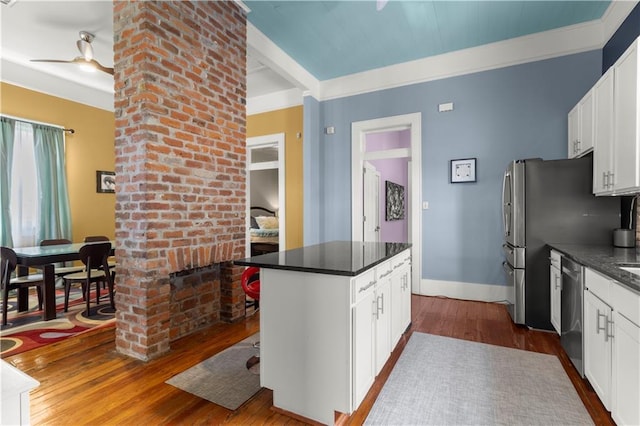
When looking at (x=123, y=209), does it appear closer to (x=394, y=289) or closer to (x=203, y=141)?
Result: (x=203, y=141)

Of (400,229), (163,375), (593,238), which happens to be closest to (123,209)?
(163,375)

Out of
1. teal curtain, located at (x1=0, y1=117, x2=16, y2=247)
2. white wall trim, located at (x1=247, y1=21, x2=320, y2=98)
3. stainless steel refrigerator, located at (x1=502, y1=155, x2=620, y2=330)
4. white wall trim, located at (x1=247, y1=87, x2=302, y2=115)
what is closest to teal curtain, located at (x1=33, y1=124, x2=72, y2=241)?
teal curtain, located at (x1=0, y1=117, x2=16, y2=247)

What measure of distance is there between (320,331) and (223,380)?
939mm

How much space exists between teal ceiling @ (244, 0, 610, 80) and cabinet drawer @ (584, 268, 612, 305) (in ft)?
9.10

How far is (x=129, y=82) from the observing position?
246 centimetres

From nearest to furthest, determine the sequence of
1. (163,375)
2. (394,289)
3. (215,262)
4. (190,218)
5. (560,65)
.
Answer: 1. (163,375)
2. (394,289)
3. (190,218)
4. (215,262)
5. (560,65)

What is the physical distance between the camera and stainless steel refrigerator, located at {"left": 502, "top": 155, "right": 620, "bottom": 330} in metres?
2.77

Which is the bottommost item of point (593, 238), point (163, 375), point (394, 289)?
point (163, 375)

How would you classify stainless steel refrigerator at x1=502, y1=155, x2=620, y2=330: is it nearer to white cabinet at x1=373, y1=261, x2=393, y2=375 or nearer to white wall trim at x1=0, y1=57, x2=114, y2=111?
white cabinet at x1=373, y1=261, x2=393, y2=375

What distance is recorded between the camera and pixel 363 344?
69.6 inches

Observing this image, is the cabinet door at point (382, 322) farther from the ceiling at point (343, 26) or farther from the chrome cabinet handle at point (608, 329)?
the ceiling at point (343, 26)

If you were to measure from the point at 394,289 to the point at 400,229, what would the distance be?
15.8ft

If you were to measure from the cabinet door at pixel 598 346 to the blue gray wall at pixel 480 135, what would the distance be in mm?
1984

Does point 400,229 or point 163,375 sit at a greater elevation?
point 400,229
